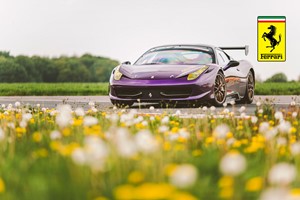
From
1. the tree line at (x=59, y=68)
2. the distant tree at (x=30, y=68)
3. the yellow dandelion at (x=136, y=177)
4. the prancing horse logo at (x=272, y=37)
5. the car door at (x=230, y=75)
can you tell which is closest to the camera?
the yellow dandelion at (x=136, y=177)

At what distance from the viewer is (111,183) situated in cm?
385

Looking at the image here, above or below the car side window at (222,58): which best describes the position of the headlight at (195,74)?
below

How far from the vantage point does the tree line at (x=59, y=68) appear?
82.0 meters

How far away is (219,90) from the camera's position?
1314 cm

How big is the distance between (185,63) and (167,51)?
0.84 meters

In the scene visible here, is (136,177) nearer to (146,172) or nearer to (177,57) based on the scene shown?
(146,172)

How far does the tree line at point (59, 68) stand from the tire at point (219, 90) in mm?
67640

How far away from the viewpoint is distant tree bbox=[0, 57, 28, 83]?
75.4 meters

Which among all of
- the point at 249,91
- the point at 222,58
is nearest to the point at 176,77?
the point at 222,58

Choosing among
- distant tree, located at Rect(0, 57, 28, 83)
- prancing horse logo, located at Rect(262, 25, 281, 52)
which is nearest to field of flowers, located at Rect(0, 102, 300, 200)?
prancing horse logo, located at Rect(262, 25, 281, 52)

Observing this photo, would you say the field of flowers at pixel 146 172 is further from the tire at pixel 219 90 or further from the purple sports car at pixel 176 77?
the tire at pixel 219 90

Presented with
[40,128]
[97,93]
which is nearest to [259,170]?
[40,128]

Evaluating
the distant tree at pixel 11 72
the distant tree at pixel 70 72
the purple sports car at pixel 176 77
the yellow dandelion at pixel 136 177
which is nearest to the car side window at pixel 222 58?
the purple sports car at pixel 176 77

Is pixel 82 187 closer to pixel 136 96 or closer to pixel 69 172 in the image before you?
pixel 69 172
